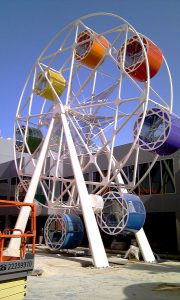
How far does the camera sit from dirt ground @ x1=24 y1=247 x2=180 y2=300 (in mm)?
11617

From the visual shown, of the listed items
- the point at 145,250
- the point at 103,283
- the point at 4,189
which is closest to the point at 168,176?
the point at 145,250

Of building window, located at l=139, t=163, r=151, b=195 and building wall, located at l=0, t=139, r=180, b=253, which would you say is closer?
building wall, located at l=0, t=139, r=180, b=253

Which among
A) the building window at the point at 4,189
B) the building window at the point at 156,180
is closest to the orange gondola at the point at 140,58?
the building window at the point at 156,180

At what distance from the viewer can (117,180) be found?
2689 centimetres

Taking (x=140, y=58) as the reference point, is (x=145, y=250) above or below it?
below

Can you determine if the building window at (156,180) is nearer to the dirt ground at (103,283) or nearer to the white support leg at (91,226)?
the white support leg at (91,226)

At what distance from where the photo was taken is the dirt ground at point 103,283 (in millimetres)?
11617

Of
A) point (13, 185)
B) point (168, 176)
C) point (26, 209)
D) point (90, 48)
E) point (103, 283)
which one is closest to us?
point (103, 283)

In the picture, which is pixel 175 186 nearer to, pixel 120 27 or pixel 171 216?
pixel 171 216

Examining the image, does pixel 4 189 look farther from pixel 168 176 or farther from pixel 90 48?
pixel 90 48

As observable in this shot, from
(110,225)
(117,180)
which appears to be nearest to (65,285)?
(110,225)

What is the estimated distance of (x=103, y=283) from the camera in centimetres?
1408

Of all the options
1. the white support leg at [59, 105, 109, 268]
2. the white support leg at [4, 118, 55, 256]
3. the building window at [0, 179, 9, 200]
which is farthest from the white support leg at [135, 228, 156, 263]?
the building window at [0, 179, 9, 200]

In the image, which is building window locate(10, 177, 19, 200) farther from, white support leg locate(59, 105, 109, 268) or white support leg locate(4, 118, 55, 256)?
white support leg locate(59, 105, 109, 268)
